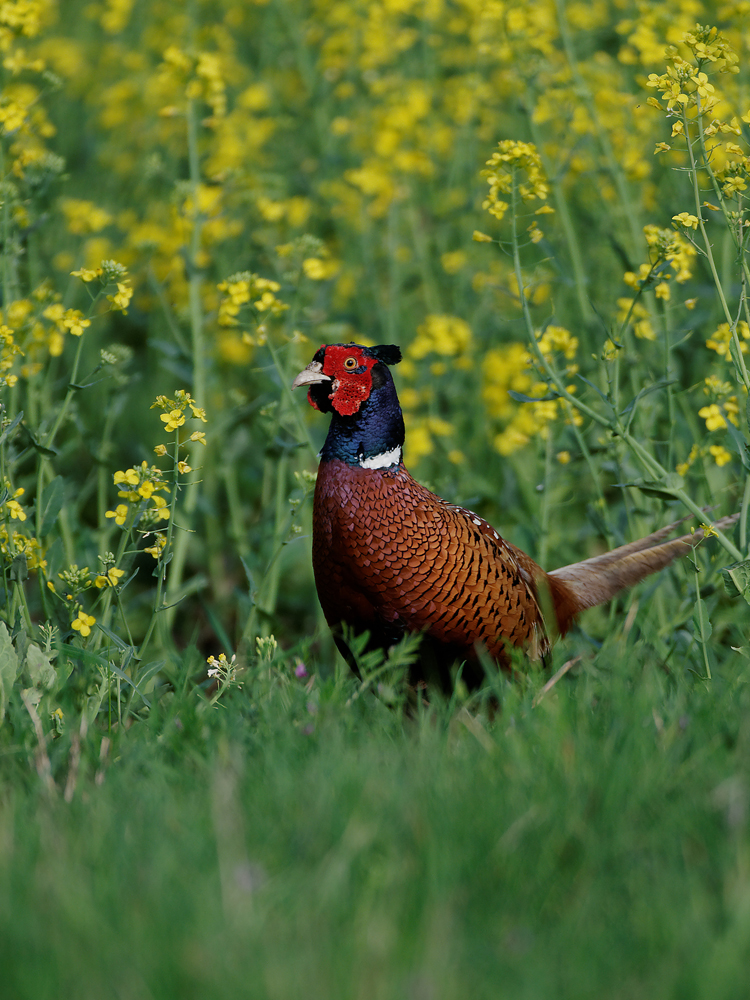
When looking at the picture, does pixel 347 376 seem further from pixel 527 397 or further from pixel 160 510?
pixel 160 510

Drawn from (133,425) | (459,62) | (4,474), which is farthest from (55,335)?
(459,62)

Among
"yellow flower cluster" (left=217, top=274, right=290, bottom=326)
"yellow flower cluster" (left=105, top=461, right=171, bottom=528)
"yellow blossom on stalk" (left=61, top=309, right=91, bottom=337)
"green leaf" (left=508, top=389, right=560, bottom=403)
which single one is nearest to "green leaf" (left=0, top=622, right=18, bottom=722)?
"yellow flower cluster" (left=105, top=461, right=171, bottom=528)

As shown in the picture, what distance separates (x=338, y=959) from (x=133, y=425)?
157 inches

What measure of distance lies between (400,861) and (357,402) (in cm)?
135

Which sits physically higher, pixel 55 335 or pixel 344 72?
pixel 344 72

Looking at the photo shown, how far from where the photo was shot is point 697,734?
2.08 m

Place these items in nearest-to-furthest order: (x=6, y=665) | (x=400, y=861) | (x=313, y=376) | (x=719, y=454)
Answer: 1. (x=400, y=861)
2. (x=6, y=665)
3. (x=313, y=376)
4. (x=719, y=454)

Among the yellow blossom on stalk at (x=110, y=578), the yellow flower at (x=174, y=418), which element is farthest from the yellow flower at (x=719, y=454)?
the yellow blossom on stalk at (x=110, y=578)

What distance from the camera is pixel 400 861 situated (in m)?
1.69

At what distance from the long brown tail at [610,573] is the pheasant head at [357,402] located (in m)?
0.72

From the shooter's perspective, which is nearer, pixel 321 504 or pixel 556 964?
pixel 556 964

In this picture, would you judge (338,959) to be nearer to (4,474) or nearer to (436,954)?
(436,954)

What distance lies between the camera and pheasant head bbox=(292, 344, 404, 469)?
276 centimetres

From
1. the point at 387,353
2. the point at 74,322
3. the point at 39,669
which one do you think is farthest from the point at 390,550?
the point at 74,322
